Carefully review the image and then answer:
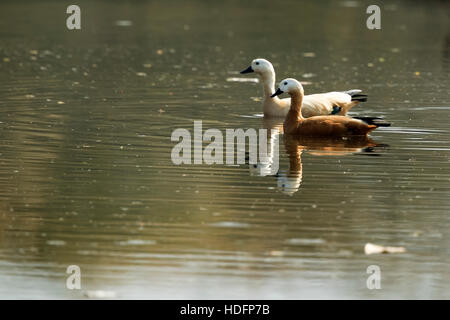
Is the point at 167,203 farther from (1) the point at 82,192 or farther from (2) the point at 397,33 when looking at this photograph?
(2) the point at 397,33

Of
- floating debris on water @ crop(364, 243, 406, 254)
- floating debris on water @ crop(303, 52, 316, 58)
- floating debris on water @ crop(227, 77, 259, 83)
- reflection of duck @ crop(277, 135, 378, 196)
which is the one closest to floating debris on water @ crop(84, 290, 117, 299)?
floating debris on water @ crop(364, 243, 406, 254)

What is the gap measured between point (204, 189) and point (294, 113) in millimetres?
4441

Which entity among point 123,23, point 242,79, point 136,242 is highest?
point 123,23

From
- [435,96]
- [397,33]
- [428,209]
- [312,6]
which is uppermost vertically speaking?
[312,6]

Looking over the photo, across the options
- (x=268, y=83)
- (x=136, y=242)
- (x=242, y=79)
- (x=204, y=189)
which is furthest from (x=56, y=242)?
(x=242, y=79)

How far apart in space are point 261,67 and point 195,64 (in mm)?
6928

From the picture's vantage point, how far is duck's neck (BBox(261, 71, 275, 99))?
1838cm

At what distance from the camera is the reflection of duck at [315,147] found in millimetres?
12898

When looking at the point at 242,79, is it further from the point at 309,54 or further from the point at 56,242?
the point at 56,242

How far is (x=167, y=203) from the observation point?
11.2 metres

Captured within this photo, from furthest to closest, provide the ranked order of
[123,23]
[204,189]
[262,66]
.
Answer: [123,23], [262,66], [204,189]

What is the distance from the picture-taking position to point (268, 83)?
18516 mm

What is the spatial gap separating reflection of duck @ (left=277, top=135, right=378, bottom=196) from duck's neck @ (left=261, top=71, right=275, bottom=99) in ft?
8.93
